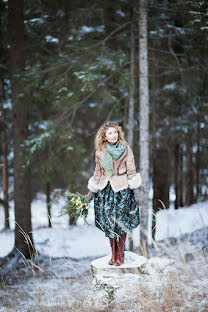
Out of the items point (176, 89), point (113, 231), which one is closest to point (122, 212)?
point (113, 231)

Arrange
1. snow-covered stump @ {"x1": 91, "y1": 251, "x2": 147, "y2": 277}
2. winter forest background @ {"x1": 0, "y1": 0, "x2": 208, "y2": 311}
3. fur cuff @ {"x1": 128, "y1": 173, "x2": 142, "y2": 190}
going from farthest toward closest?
winter forest background @ {"x1": 0, "y1": 0, "x2": 208, "y2": 311} < snow-covered stump @ {"x1": 91, "y1": 251, "x2": 147, "y2": 277} < fur cuff @ {"x1": 128, "y1": 173, "x2": 142, "y2": 190}

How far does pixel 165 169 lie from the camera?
394 inches

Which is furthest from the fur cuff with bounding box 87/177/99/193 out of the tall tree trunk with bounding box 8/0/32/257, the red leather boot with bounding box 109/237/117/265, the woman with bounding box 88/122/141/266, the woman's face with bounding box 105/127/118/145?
the tall tree trunk with bounding box 8/0/32/257

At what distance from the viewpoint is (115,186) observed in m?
4.31

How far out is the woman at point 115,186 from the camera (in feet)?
14.1

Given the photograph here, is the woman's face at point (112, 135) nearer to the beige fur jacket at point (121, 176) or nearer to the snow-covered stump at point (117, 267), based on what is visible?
the beige fur jacket at point (121, 176)

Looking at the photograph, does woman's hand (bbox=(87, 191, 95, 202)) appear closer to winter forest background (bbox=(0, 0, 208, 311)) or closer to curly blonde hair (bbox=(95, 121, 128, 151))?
curly blonde hair (bbox=(95, 121, 128, 151))

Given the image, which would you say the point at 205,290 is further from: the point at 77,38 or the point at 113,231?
the point at 77,38

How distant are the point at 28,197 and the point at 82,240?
3874 mm

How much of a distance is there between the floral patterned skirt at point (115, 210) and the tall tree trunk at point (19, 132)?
430cm

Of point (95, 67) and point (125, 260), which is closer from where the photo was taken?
point (125, 260)

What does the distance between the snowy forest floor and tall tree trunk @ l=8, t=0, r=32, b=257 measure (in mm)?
600

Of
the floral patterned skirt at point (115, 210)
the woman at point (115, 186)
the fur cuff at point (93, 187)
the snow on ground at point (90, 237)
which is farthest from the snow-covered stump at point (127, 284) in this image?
the snow on ground at point (90, 237)

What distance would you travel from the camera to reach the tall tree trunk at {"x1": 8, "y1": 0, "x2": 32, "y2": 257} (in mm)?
8094
